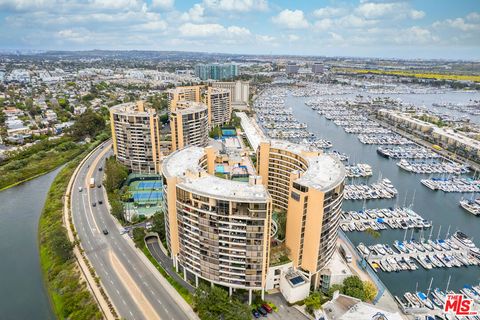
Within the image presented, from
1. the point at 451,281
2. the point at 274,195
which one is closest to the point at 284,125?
the point at 274,195

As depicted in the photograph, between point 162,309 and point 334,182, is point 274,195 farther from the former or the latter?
point 162,309

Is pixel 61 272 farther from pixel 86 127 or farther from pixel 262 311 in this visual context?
pixel 86 127

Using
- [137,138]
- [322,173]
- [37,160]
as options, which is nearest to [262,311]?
[322,173]

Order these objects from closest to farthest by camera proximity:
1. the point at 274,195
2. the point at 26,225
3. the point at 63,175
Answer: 1. the point at 274,195
2. the point at 26,225
3. the point at 63,175

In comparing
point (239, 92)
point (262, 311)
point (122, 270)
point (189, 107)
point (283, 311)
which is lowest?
point (283, 311)

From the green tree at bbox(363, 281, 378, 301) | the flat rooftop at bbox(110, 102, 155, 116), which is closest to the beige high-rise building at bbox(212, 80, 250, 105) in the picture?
the flat rooftop at bbox(110, 102, 155, 116)

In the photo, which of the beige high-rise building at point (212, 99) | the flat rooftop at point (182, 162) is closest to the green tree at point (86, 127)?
the beige high-rise building at point (212, 99)
